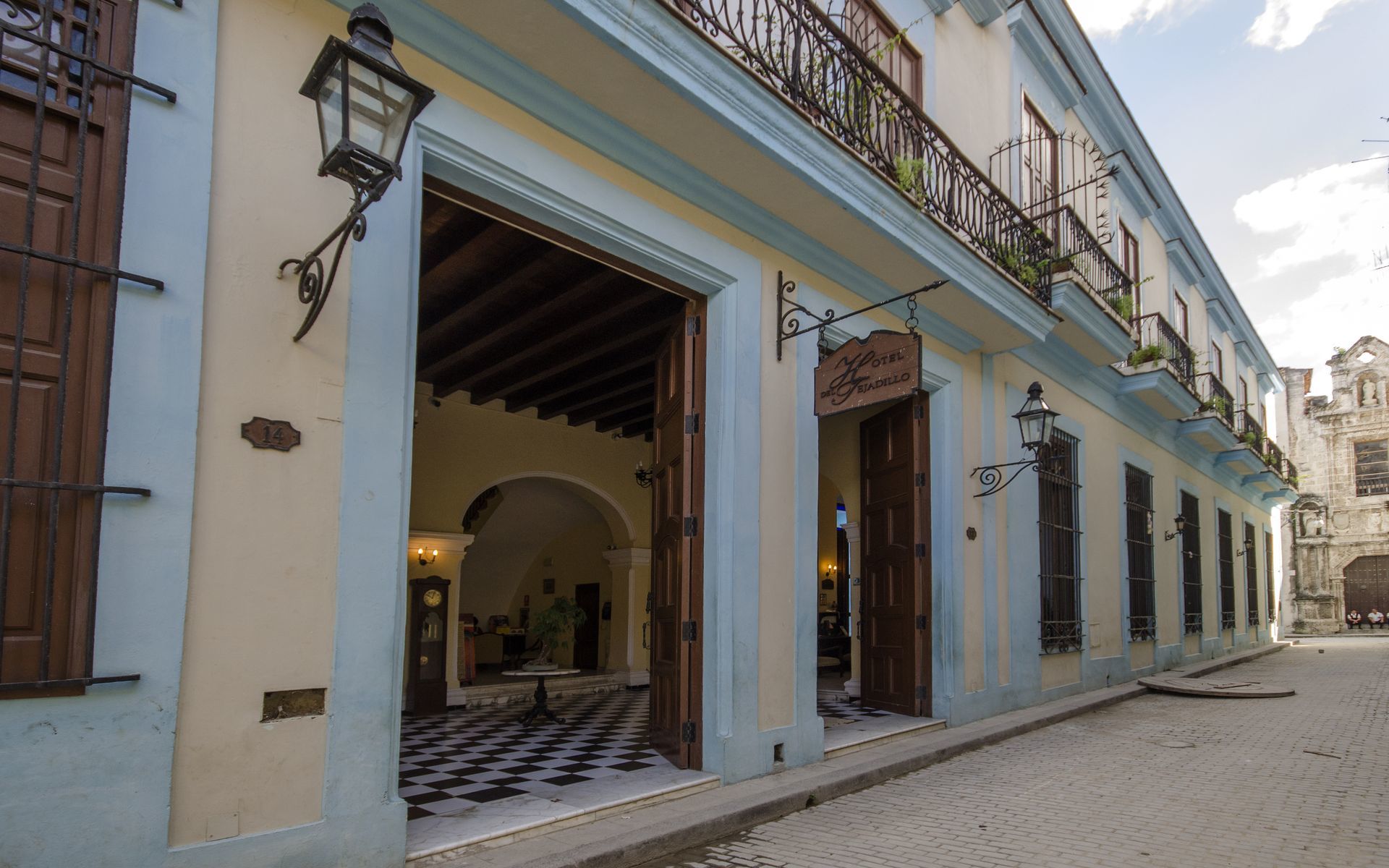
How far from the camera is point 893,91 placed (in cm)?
703

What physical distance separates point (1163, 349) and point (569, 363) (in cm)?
935

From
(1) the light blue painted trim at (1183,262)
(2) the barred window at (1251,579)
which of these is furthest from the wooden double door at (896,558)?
(2) the barred window at (1251,579)

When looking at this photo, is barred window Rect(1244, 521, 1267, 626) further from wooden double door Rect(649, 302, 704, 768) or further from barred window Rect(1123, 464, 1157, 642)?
wooden double door Rect(649, 302, 704, 768)

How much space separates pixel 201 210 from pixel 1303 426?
40.6 m

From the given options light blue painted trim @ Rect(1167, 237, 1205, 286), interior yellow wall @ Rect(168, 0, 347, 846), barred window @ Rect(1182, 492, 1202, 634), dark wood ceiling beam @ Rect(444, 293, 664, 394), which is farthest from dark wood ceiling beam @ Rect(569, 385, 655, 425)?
light blue painted trim @ Rect(1167, 237, 1205, 286)

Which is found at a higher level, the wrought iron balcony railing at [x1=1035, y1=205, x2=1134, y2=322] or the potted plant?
the wrought iron balcony railing at [x1=1035, y1=205, x2=1134, y2=322]

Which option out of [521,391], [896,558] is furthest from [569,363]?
[896,558]

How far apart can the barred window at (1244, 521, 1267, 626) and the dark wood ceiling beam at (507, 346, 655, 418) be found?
56.6 feet

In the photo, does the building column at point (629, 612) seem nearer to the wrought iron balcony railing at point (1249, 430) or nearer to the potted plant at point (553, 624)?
the potted plant at point (553, 624)

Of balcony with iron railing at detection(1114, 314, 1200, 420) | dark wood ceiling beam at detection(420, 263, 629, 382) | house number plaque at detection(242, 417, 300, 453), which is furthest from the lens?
balcony with iron railing at detection(1114, 314, 1200, 420)

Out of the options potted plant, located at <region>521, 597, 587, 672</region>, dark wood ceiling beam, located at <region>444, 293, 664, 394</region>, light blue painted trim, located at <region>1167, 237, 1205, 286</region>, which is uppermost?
light blue painted trim, located at <region>1167, 237, 1205, 286</region>

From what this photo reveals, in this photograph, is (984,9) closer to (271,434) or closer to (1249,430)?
(271,434)

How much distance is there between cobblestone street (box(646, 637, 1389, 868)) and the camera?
461 cm

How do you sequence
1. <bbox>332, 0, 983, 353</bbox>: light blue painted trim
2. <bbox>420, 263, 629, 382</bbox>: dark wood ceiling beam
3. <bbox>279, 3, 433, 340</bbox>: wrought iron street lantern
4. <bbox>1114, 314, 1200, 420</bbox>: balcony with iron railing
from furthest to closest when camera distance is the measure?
<bbox>1114, 314, 1200, 420</bbox>: balcony with iron railing → <bbox>420, 263, 629, 382</bbox>: dark wood ceiling beam → <bbox>332, 0, 983, 353</bbox>: light blue painted trim → <bbox>279, 3, 433, 340</bbox>: wrought iron street lantern
